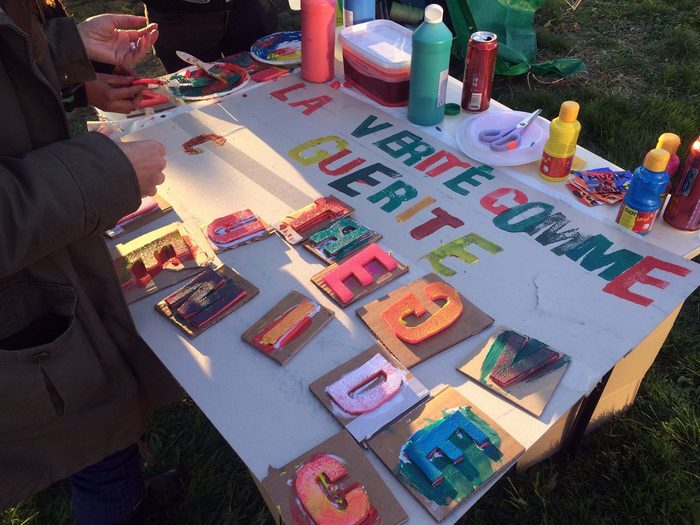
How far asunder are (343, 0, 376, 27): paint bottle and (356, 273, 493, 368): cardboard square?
1083 mm

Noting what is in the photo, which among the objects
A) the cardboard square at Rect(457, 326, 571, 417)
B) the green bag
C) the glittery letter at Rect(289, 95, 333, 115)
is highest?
the glittery letter at Rect(289, 95, 333, 115)

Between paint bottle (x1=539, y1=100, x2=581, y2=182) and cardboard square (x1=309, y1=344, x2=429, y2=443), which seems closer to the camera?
cardboard square (x1=309, y1=344, x2=429, y2=443)

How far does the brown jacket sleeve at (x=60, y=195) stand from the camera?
836 mm

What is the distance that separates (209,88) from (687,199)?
4.42ft

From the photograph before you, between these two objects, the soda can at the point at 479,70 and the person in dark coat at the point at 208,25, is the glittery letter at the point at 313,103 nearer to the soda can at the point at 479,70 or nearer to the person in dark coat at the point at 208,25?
the soda can at the point at 479,70

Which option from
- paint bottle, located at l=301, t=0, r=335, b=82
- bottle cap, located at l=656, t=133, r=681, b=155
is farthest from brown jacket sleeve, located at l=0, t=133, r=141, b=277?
bottle cap, located at l=656, t=133, r=681, b=155

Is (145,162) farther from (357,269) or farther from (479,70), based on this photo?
(479,70)

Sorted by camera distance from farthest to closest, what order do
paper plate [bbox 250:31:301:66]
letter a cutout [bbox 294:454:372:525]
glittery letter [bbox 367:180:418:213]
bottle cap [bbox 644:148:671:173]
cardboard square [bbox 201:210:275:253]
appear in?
paper plate [bbox 250:31:301:66] < glittery letter [bbox 367:180:418:213] < cardboard square [bbox 201:210:275:253] < bottle cap [bbox 644:148:671:173] < letter a cutout [bbox 294:454:372:525]

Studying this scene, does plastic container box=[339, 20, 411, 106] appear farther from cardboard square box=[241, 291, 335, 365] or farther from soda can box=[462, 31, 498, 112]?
cardboard square box=[241, 291, 335, 365]

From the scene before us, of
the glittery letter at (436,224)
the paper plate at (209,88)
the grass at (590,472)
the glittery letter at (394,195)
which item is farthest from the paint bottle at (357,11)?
the grass at (590,472)

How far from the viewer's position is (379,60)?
1649 mm

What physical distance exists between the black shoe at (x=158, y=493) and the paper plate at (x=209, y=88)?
1.09 meters

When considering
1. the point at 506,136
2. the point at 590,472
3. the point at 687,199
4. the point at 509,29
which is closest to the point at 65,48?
the point at 506,136

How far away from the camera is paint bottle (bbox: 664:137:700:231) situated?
118cm
